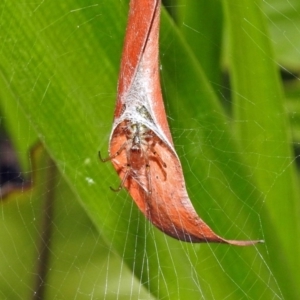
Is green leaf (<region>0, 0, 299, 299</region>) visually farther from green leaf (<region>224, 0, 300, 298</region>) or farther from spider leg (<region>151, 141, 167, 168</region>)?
spider leg (<region>151, 141, 167, 168</region>)

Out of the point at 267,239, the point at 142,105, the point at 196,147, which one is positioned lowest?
the point at 267,239

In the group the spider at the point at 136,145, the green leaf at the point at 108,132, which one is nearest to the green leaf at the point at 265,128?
the green leaf at the point at 108,132

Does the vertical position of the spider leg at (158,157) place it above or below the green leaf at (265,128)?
above

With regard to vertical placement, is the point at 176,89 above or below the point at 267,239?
above

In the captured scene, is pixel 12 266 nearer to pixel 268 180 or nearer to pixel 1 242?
pixel 1 242

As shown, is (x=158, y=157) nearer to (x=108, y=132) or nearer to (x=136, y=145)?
(x=136, y=145)

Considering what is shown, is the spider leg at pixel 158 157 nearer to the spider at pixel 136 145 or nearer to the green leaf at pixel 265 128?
the spider at pixel 136 145

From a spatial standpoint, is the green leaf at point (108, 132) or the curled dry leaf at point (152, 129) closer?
the curled dry leaf at point (152, 129)

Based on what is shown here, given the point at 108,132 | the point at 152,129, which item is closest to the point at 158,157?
the point at 152,129

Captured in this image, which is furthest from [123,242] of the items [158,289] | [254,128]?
[254,128]
